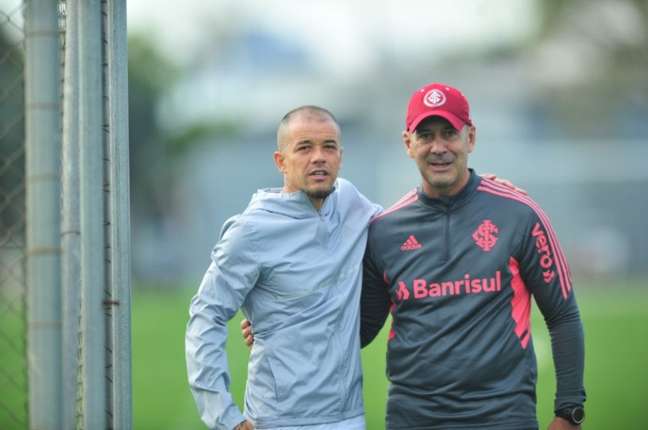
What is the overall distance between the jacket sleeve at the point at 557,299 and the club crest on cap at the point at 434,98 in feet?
2.13

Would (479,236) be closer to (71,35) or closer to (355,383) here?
(355,383)

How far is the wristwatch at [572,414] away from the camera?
4672 mm

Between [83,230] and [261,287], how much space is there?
1.03 m

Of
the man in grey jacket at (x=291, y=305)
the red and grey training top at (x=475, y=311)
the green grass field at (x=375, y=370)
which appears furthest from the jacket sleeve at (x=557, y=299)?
the green grass field at (x=375, y=370)

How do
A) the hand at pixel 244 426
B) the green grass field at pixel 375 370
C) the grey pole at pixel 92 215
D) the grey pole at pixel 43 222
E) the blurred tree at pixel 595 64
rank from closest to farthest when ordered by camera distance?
the grey pole at pixel 43 222, the grey pole at pixel 92 215, the hand at pixel 244 426, the green grass field at pixel 375 370, the blurred tree at pixel 595 64

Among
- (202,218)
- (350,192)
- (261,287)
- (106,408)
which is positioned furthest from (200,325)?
(202,218)

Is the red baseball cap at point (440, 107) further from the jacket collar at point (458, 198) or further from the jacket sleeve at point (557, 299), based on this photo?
the jacket sleeve at point (557, 299)

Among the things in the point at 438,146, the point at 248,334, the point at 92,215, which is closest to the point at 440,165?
the point at 438,146

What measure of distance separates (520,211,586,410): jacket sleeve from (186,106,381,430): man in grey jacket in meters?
0.76

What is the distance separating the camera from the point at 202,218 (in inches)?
2186

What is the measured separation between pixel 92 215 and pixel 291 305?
1.08m

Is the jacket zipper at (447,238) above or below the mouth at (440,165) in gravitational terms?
below

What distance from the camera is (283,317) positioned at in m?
4.74

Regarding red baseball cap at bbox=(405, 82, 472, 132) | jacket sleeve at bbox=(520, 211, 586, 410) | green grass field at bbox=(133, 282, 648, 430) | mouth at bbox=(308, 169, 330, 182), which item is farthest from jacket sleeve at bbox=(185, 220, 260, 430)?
green grass field at bbox=(133, 282, 648, 430)
